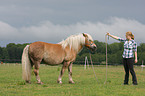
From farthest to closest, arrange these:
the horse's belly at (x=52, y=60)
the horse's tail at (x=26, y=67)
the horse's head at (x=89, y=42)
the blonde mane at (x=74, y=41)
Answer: the horse's head at (x=89, y=42)
the blonde mane at (x=74, y=41)
the horse's belly at (x=52, y=60)
the horse's tail at (x=26, y=67)

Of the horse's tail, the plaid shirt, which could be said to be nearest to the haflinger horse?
the horse's tail

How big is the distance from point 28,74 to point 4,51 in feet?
265

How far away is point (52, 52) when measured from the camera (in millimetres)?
9086

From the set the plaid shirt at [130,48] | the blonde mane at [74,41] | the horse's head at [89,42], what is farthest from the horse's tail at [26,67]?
the plaid shirt at [130,48]

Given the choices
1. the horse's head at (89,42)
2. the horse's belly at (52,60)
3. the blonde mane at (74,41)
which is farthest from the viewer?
the horse's head at (89,42)

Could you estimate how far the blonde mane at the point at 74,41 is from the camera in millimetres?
9617

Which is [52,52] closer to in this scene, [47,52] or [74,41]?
[47,52]

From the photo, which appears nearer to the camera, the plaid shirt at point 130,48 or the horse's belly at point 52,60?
the plaid shirt at point 130,48

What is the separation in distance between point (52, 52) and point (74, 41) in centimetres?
125

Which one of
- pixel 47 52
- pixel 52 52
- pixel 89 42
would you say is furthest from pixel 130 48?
pixel 47 52

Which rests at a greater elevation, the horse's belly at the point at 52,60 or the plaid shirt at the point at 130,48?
the plaid shirt at the point at 130,48

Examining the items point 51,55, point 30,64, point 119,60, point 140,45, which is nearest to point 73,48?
point 51,55

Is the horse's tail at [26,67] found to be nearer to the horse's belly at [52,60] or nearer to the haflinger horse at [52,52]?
the haflinger horse at [52,52]

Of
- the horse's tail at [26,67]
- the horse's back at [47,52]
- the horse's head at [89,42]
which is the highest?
the horse's head at [89,42]
